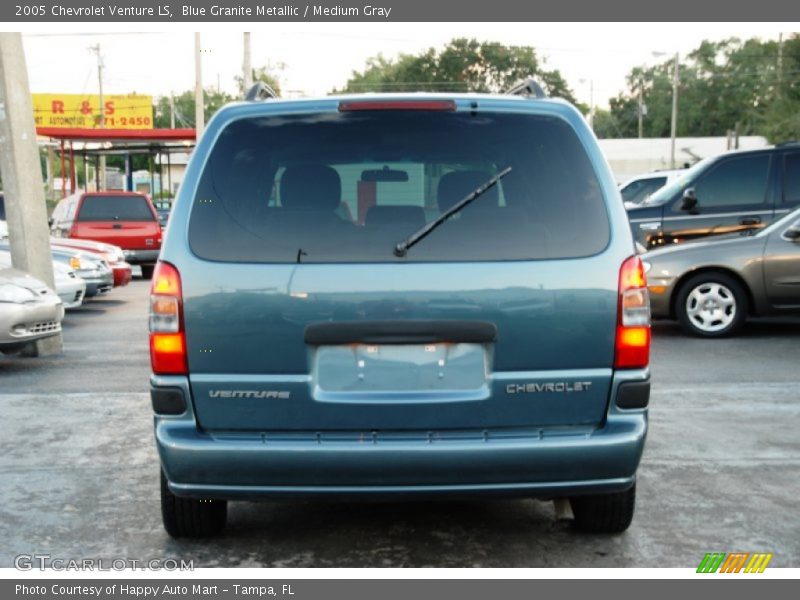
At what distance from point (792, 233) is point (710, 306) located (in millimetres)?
1069

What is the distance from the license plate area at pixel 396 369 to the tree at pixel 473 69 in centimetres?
7785

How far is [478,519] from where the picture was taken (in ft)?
16.6

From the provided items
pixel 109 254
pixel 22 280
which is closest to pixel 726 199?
pixel 22 280

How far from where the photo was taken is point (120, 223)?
20.8 metres

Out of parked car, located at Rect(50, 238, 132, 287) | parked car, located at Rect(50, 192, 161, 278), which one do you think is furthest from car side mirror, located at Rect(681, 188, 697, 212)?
parked car, located at Rect(50, 192, 161, 278)

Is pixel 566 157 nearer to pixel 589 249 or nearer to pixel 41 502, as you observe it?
pixel 589 249

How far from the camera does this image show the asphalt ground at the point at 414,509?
4.59 meters

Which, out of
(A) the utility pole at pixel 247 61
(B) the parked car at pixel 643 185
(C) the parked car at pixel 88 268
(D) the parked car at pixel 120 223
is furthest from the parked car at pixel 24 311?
(A) the utility pole at pixel 247 61

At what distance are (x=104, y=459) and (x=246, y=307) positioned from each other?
267 cm

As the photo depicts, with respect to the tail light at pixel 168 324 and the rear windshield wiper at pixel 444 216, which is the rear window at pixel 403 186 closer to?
the rear windshield wiper at pixel 444 216

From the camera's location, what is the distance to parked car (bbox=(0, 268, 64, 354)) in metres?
9.49

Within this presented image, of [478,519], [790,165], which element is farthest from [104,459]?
[790,165]

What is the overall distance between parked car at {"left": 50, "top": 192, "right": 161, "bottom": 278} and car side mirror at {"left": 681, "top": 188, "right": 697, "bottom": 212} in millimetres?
10541

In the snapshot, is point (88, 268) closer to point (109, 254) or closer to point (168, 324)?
point (109, 254)
